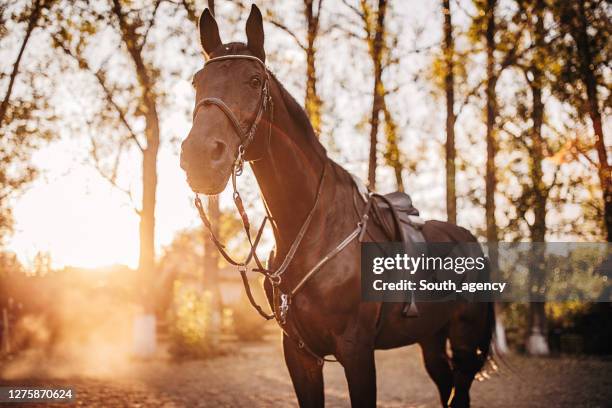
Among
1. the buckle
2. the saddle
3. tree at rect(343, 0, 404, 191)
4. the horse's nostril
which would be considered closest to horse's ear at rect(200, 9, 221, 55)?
the horse's nostril

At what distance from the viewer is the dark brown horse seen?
285 centimetres

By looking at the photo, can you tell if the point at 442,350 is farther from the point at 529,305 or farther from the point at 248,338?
the point at 248,338

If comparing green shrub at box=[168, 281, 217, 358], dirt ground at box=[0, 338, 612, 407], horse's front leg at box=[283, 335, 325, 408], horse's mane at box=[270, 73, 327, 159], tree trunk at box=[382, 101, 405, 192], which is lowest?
dirt ground at box=[0, 338, 612, 407]

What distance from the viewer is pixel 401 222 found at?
432 cm

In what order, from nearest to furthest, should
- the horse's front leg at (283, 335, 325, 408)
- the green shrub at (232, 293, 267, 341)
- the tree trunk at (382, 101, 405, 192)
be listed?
the horse's front leg at (283, 335, 325, 408) → the tree trunk at (382, 101, 405, 192) → the green shrub at (232, 293, 267, 341)

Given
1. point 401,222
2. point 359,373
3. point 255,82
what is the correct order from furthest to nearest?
point 401,222 → point 359,373 → point 255,82

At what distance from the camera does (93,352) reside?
18203 mm

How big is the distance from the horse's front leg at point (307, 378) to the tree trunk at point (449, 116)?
→ 11.5 m

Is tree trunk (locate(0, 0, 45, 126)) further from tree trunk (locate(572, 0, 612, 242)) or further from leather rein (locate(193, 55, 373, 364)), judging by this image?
tree trunk (locate(572, 0, 612, 242))

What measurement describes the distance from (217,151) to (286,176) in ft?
2.35

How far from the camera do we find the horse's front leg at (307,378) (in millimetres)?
3533

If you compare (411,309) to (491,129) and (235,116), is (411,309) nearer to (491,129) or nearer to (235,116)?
(235,116)

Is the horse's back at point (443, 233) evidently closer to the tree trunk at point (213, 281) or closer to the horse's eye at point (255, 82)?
the horse's eye at point (255, 82)

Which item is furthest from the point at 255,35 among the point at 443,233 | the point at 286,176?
the point at 443,233
